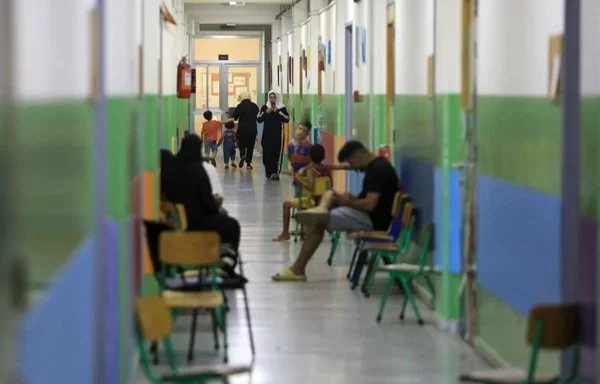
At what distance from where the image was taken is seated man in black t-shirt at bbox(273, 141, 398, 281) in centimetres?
1067

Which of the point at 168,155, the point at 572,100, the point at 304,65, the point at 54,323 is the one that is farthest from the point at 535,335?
the point at 304,65

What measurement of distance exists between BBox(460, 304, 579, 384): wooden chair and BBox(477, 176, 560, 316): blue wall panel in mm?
581

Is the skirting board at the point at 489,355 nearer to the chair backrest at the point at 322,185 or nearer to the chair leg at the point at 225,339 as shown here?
the chair leg at the point at 225,339

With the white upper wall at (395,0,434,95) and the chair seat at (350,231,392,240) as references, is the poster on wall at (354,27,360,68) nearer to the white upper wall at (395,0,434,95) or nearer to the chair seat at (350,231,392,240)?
the white upper wall at (395,0,434,95)

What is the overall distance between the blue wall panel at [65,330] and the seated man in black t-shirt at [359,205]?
19.8ft

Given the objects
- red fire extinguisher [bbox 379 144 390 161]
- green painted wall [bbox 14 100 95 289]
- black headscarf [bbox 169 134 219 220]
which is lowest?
black headscarf [bbox 169 134 219 220]

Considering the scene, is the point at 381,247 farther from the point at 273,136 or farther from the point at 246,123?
the point at 246,123

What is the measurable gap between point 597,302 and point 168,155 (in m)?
5.54

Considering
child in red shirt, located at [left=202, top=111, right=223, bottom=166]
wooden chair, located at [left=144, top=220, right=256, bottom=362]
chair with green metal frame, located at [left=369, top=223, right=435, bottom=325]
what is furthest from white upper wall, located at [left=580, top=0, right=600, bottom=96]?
child in red shirt, located at [left=202, top=111, right=223, bottom=166]

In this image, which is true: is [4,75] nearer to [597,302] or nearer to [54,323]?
[54,323]

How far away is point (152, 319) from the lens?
549 centimetres

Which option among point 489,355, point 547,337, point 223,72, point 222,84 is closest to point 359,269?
point 489,355

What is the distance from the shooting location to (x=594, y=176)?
530 cm

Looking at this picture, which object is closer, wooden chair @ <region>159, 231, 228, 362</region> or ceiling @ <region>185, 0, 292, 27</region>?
wooden chair @ <region>159, 231, 228, 362</region>
